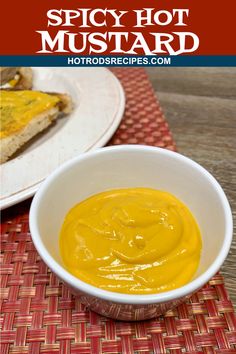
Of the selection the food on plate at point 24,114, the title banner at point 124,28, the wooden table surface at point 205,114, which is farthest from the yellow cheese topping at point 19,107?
the wooden table surface at point 205,114

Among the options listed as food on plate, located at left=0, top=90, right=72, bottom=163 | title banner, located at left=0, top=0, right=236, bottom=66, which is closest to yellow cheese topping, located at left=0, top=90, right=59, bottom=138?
food on plate, located at left=0, top=90, right=72, bottom=163

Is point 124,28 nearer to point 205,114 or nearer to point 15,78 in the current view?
point 205,114

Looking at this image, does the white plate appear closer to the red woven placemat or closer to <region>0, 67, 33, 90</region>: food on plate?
<region>0, 67, 33, 90</region>: food on plate

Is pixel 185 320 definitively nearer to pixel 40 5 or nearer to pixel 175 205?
pixel 175 205

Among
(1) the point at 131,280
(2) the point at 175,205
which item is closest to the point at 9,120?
(2) the point at 175,205

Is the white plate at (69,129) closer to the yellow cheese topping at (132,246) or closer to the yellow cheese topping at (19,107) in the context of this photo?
the yellow cheese topping at (19,107)

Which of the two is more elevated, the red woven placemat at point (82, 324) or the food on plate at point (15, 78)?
the food on plate at point (15, 78)
